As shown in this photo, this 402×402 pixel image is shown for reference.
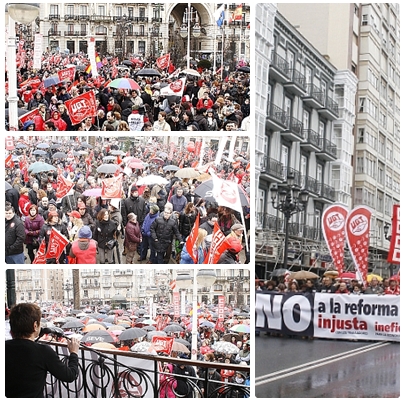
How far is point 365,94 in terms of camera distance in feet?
14.1

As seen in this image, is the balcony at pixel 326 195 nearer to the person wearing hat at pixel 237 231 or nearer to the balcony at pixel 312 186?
the balcony at pixel 312 186

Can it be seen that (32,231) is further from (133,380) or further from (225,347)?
(225,347)

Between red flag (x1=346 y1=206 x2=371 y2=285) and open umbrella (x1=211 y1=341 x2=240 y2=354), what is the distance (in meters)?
0.79

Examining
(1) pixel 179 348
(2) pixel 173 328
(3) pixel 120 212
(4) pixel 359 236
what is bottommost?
(1) pixel 179 348

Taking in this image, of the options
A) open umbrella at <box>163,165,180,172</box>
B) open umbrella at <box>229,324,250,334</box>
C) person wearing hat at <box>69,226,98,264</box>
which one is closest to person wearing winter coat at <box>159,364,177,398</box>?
open umbrella at <box>229,324,250,334</box>

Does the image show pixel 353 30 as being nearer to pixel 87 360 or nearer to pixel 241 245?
pixel 241 245

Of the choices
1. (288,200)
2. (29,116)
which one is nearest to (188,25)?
(29,116)

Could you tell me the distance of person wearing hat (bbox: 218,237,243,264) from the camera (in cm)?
407

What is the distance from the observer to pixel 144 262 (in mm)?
4121

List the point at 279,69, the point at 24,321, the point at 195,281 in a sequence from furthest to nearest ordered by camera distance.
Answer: the point at 279,69 → the point at 195,281 → the point at 24,321

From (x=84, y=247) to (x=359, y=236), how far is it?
148 cm

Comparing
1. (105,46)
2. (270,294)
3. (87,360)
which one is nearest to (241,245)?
(270,294)

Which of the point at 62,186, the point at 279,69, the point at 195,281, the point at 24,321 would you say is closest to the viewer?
the point at 24,321

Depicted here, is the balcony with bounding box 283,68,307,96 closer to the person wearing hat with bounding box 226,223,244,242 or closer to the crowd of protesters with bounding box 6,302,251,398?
the person wearing hat with bounding box 226,223,244,242
